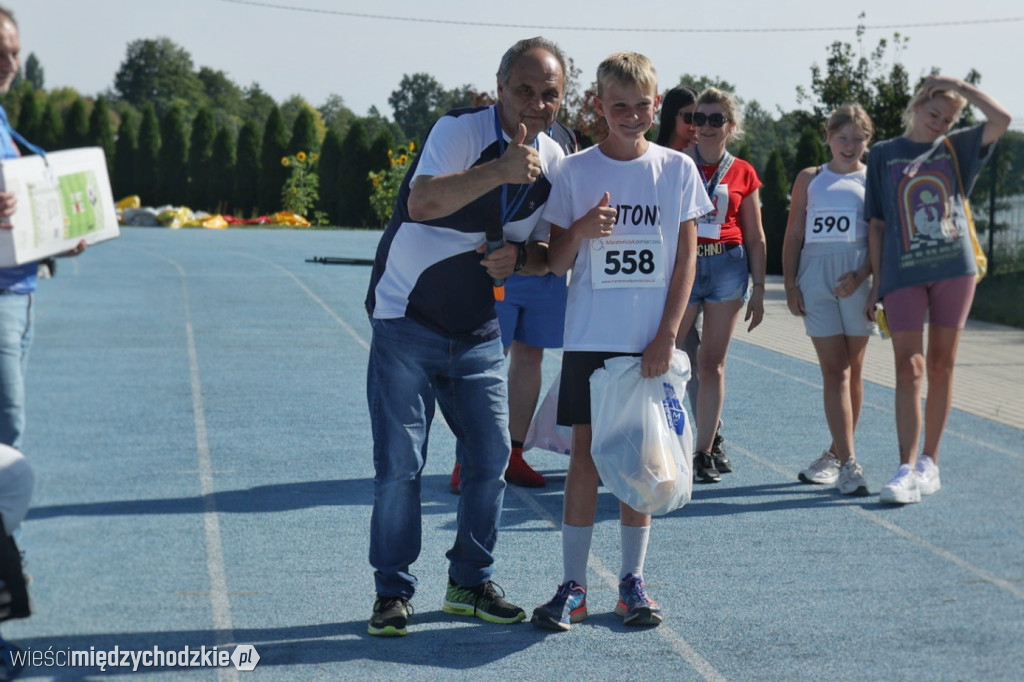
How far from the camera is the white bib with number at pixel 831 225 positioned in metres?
6.95

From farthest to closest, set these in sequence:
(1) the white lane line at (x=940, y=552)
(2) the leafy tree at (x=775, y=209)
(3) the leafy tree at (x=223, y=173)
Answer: (3) the leafy tree at (x=223, y=173) → (2) the leafy tree at (x=775, y=209) → (1) the white lane line at (x=940, y=552)

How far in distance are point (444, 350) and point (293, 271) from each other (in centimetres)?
1873

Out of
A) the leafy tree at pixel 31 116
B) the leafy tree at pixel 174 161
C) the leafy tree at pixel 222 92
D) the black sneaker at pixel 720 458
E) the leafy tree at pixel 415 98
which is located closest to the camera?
the black sneaker at pixel 720 458

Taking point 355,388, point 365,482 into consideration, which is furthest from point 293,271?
point 365,482

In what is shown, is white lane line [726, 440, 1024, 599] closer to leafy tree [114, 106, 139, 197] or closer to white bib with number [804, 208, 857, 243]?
white bib with number [804, 208, 857, 243]

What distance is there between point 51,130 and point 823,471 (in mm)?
54689

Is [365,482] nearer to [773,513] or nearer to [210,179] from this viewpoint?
[773,513]

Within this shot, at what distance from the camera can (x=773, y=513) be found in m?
6.42

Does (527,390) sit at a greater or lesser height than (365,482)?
greater

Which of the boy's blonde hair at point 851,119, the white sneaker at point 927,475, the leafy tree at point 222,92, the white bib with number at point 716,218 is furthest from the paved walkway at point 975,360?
the leafy tree at point 222,92

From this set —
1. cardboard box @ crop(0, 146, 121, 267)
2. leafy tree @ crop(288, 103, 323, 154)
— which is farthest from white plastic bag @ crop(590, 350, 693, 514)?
leafy tree @ crop(288, 103, 323, 154)

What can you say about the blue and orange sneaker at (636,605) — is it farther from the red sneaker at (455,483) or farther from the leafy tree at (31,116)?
the leafy tree at (31,116)

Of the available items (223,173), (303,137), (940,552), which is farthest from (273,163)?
(940,552)

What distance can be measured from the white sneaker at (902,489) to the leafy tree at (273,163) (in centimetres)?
4284
